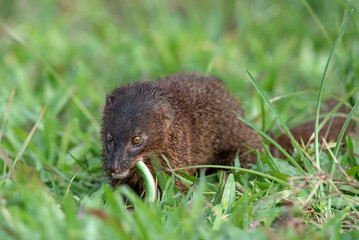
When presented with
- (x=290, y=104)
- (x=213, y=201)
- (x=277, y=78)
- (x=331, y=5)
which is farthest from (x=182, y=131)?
(x=331, y=5)

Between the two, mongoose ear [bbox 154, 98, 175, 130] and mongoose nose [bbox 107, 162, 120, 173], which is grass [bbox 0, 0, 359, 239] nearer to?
mongoose nose [bbox 107, 162, 120, 173]

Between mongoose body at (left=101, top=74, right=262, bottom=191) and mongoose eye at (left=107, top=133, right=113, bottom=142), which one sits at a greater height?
mongoose eye at (left=107, top=133, right=113, bottom=142)

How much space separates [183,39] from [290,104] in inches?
91.8

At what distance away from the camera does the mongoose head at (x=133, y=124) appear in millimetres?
3293

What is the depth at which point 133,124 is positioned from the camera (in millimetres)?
3340

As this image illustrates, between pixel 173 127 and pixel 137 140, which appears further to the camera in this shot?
pixel 173 127

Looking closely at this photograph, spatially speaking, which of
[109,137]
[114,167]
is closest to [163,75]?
[109,137]

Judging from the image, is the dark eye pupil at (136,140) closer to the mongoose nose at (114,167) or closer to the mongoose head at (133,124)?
the mongoose head at (133,124)

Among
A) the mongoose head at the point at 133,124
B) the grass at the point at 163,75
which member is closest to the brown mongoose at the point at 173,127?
the mongoose head at the point at 133,124

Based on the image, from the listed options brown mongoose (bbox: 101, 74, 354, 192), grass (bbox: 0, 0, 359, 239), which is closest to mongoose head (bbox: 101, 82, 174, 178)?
brown mongoose (bbox: 101, 74, 354, 192)

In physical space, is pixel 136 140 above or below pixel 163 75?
above

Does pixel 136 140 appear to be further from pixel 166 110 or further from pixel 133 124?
pixel 166 110

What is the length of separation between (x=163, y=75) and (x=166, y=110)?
2542 millimetres

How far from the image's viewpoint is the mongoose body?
3.34m
